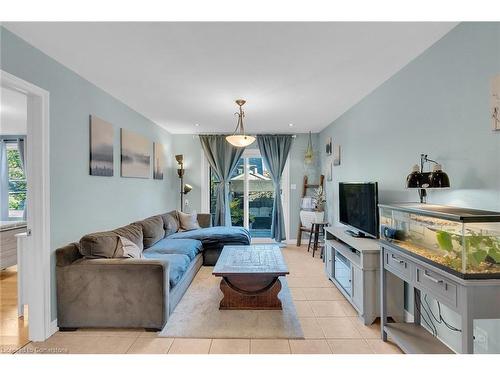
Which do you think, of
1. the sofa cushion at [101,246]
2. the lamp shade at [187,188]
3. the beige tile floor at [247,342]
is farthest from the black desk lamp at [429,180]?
the lamp shade at [187,188]

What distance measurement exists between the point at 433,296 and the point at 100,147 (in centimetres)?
349

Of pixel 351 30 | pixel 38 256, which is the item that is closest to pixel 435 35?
pixel 351 30

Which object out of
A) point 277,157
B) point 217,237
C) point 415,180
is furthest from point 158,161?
point 415,180

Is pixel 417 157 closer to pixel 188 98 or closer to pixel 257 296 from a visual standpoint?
pixel 257 296

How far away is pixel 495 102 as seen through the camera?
1.72 metres

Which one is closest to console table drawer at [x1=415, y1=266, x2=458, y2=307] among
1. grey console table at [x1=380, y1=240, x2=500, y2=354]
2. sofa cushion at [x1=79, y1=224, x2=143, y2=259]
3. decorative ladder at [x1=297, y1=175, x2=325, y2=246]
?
grey console table at [x1=380, y1=240, x2=500, y2=354]

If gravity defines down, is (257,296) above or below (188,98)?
below

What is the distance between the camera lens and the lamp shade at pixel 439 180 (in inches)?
77.4

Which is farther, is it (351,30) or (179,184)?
(179,184)

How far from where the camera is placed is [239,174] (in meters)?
6.30

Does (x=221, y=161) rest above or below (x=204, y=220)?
above

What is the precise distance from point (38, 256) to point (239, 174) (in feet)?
14.2

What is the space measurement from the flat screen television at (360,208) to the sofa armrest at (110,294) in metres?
2.26

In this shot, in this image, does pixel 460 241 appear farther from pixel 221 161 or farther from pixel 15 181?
pixel 15 181
